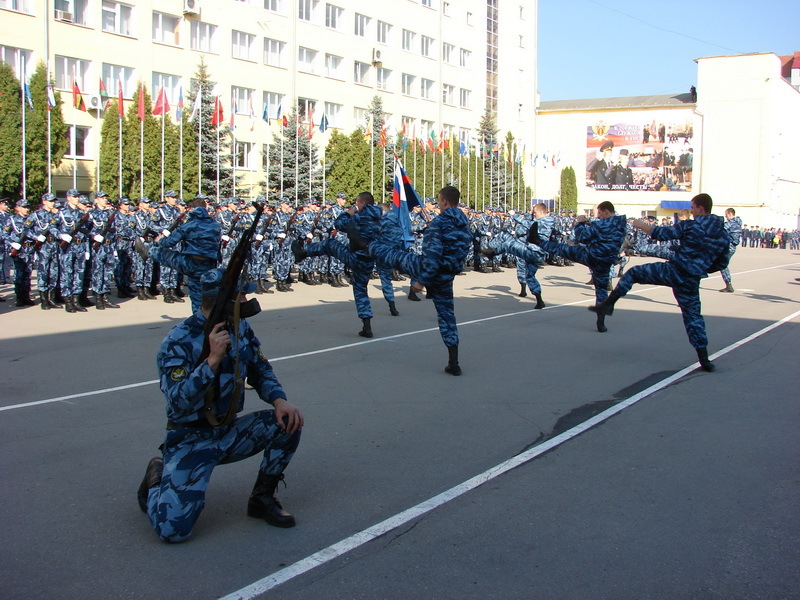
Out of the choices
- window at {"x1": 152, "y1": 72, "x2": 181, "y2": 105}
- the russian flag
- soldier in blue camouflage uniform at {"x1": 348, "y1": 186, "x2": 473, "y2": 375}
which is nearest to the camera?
soldier in blue camouflage uniform at {"x1": 348, "y1": 186, "x2": 473, "y2": 375}

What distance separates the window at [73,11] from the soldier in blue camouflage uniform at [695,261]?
3226 centimetres

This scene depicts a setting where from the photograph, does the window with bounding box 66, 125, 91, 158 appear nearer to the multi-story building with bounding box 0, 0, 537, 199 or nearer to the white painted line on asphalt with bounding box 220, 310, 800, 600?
the multi-story building with bounding box 0, 0, 537, 199

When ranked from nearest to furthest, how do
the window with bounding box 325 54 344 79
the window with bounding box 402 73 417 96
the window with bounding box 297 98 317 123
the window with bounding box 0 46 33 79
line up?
1. the window with bounding box 0 46 33 79
2. the window with bounding box 297 98 317 123
3. the window with bounding box 325 54 344 79
4. the window with bounding box 402 73 417 96

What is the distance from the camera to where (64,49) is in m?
33.8

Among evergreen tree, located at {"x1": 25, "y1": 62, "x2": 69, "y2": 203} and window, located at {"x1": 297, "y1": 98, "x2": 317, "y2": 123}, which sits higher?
window, located at {"x1": 297, "y1": 98, "x2": 317, "y2": 123}

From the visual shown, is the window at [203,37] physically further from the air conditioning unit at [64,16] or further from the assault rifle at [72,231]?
the assault rifle at [72,231]

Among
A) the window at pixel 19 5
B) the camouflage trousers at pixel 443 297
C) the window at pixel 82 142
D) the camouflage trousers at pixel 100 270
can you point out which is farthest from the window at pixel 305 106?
the camouflage trousers at pixel 443 297

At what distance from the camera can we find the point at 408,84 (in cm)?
5438

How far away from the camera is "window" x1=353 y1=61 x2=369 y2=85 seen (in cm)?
4959

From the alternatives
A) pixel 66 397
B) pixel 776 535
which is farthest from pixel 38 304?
pixel 776 535

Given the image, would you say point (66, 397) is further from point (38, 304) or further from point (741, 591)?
point (38, 304)

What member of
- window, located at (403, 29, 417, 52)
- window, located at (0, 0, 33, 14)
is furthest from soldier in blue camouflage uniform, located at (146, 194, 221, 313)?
window, located at (403, 29, 417, 52)

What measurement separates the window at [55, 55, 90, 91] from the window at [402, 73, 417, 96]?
24417 mm

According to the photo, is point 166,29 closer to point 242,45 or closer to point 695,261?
point 242,45
